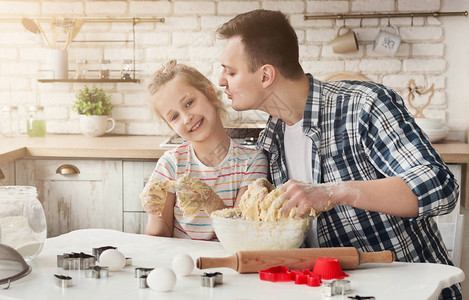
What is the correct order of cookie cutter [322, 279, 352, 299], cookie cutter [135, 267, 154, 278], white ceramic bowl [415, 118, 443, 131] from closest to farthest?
1. cookie cutter [322, 279, 352, 299]
2. cookie cutter [135, 267, 154, 278]
3. white ceramic bowl [415, 118, 443, 131]

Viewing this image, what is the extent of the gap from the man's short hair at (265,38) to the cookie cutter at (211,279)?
80 cm

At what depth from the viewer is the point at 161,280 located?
1.18 m

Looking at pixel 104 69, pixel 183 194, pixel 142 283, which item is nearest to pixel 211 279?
pixel 142 283

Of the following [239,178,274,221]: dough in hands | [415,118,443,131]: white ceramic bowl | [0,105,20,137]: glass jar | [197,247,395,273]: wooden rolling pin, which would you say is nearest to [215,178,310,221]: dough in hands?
[239,178,274,221]: dough in hands

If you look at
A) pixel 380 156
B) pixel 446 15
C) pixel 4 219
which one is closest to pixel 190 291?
pixel 4 219

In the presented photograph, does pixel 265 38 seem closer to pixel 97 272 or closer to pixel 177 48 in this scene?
pixel 97 272

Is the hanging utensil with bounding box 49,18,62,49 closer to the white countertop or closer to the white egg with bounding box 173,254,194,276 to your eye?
the white countertop

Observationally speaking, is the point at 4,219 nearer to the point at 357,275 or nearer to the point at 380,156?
the point at 357,275

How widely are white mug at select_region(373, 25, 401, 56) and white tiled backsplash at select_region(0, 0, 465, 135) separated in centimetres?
6

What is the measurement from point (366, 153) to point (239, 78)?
458mm

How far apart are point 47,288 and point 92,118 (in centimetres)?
235

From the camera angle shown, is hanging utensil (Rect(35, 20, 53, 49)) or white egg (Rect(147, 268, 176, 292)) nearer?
white egg (Rect(147, 268, 176, 292))

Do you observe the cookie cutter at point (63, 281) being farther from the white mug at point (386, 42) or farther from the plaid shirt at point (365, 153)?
the white mug at point (386, 42)

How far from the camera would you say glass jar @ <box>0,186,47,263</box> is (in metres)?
1.36
